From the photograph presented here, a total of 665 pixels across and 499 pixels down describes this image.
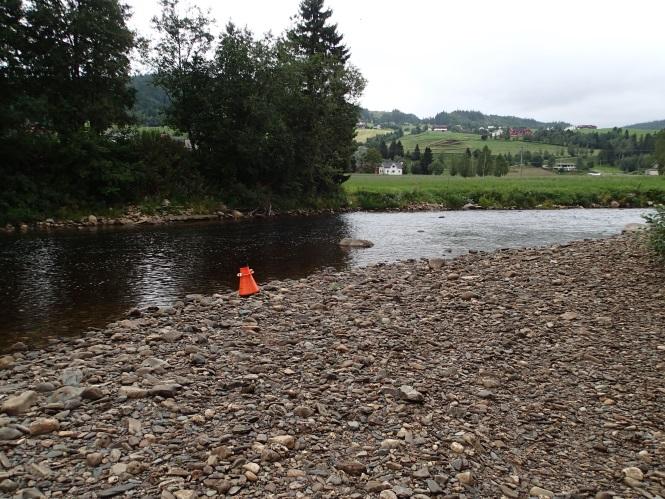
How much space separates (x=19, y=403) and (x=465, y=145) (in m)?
183

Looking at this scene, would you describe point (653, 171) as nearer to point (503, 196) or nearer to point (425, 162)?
point (425, 162)

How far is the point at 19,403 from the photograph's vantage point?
550 centimetres

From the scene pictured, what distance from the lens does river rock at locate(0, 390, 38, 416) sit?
5402 millimetres

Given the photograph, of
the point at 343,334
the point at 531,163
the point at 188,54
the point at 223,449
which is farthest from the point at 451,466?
the point at 531,163

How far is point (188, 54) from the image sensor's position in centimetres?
3497

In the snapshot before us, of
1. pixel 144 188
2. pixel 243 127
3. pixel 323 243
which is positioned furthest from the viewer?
pixel 243 127

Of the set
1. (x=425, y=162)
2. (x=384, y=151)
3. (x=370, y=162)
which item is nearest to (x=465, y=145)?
(x=384, y=151)

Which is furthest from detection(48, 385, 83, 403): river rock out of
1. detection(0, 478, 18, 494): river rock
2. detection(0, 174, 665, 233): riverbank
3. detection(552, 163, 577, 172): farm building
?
detection(552, 163, 577, 172): farm building

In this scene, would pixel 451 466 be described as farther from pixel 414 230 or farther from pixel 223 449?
pixel 414 230

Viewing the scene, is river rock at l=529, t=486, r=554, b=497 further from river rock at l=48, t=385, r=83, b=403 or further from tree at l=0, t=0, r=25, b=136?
tree at l=0, t=0, r=25, b=136

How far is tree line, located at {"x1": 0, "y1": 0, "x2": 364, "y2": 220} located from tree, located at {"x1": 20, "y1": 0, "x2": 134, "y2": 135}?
0.07 metres

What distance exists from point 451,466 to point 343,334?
3.85 m

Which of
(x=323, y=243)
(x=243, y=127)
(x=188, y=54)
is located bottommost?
(x=323, y=243)

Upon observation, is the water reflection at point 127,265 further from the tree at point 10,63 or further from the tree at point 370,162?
the tree at point 370,162
